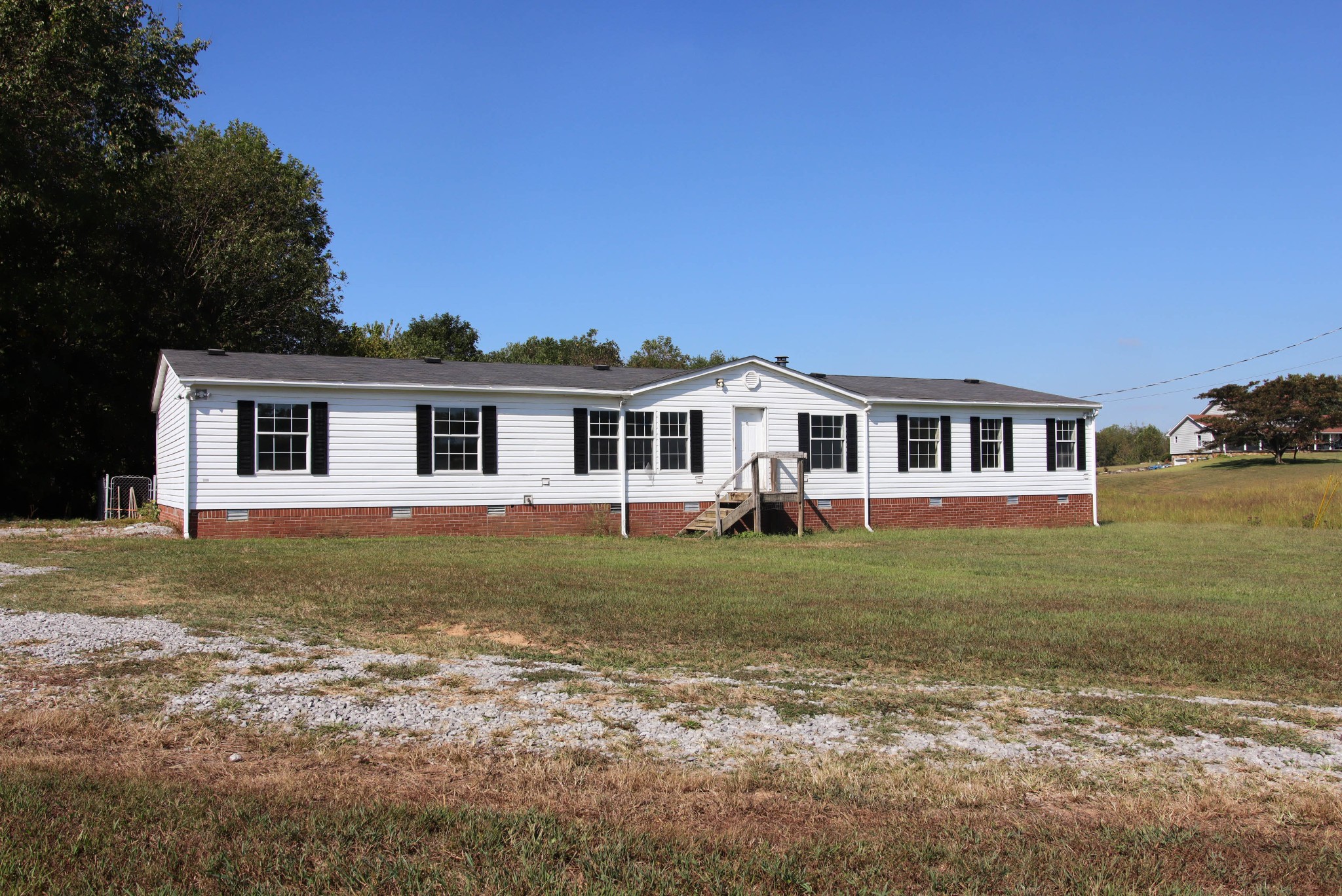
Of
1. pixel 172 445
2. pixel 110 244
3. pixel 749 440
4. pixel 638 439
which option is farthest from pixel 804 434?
pixel 110 244

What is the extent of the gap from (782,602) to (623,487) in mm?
10687

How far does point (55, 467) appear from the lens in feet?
82.4

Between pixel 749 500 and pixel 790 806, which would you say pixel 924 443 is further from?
pixel 790 806

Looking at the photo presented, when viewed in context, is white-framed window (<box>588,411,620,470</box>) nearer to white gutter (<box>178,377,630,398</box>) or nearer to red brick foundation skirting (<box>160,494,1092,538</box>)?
white gutter (<box>178,377,630,398</box>)

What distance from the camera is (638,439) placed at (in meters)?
21.2

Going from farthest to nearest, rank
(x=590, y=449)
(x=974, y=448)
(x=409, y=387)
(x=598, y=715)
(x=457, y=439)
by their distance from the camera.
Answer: (x=974, y=448), (x=590, y=449), (x=457, y=439), (x=409, y=387), (x=598, y=715)

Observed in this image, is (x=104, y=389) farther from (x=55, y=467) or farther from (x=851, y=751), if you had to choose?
(x=851, y=751)

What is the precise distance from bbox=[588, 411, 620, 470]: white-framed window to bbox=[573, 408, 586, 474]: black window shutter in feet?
0.67

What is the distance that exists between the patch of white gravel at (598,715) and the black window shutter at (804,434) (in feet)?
52.5

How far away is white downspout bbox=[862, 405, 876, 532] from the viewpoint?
75.3ft

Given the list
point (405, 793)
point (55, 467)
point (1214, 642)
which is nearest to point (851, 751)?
point (405, 793)

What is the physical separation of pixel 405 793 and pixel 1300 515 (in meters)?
28.7

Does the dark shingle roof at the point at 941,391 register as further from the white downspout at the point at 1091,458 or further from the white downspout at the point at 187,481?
the white downspout at the point at 187,481

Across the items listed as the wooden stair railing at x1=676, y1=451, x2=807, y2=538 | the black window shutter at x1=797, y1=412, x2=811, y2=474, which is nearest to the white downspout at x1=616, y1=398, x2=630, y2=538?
A: the wooden stair railing at x1=676, y1=451, x2=807, y2=538
